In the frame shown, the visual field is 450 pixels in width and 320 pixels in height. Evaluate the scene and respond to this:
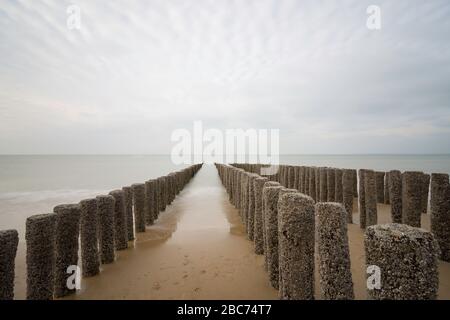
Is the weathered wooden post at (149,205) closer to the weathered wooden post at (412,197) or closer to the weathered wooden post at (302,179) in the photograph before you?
the weathered wooden post at (412,197)

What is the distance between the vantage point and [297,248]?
3344 mm

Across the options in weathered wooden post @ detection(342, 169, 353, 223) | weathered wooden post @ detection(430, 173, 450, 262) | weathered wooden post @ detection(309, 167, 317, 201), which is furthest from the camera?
weathered wooden post @ detection(309, 167, 317, 201)

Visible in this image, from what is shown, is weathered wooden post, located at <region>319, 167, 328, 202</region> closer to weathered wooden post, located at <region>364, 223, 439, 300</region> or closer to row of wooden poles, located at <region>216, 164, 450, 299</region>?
→ row of wooden poles, located at <region>216, 164, 450, 299</region>

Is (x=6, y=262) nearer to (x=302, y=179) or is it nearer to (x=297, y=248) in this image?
(x=297, y=248)

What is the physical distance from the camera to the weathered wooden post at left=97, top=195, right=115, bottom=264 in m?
5.24

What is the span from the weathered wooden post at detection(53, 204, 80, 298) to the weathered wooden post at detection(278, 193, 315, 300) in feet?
10.7

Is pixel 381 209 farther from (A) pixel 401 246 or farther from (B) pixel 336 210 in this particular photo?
(A) pixel 401 246

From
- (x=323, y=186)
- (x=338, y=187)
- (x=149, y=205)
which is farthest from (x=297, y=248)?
(x=323, y=186)

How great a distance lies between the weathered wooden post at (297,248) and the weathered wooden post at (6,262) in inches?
132

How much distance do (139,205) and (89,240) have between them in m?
2.66

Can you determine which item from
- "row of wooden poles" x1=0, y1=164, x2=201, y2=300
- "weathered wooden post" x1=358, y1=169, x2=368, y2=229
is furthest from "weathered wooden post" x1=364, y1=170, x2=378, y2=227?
"row of wooden poles" x1=0, y1=164, x2=201, y2=300

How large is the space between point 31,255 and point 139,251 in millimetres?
2653

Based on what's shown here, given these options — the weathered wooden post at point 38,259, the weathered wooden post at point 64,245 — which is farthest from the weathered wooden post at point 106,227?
the weathered wooden post at point 38,259

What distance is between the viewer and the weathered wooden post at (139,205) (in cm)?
736
